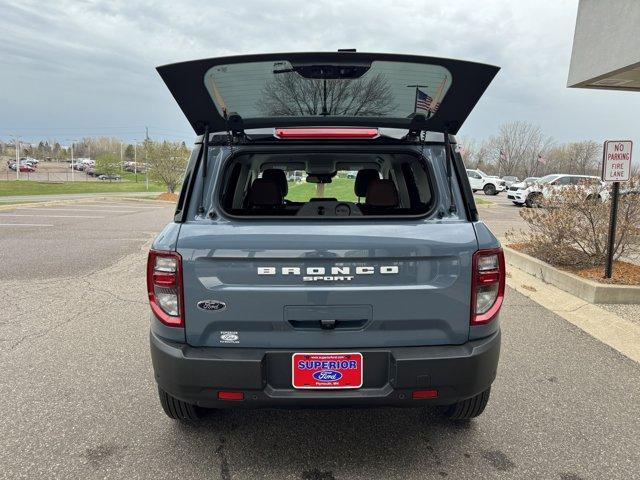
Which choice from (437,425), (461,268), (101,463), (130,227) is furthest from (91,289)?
(130,227)

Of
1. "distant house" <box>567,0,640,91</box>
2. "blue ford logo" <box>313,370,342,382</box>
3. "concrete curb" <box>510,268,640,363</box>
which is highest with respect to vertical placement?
"distant house" <box>567,0,640,91</box>

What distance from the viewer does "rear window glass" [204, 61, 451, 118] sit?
7.44 feet

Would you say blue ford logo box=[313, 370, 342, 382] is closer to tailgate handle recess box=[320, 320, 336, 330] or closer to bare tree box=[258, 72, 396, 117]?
tailgate handle recess box=[320, 320, 336, 330]

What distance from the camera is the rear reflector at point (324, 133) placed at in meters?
2.40

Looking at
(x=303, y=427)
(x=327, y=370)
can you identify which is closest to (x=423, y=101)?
(x=327, y=370)

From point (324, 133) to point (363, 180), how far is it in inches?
52.9

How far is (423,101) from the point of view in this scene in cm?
247

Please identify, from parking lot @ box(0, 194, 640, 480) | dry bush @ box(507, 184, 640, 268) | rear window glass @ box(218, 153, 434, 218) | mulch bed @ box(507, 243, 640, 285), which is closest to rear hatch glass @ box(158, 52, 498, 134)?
rear window glass @ box(218, 153, 434, 218)

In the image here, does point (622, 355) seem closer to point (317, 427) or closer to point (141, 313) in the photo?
point (317, 427)

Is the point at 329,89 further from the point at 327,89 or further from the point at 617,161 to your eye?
the point at 617,161

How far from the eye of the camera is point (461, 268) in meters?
2.12

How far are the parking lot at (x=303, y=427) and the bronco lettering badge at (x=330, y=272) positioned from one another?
106 cm

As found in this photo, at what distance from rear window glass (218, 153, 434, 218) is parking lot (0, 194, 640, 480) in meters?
1.33

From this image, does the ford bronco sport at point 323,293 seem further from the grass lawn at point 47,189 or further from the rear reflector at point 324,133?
the grass lawn at point 47,189
